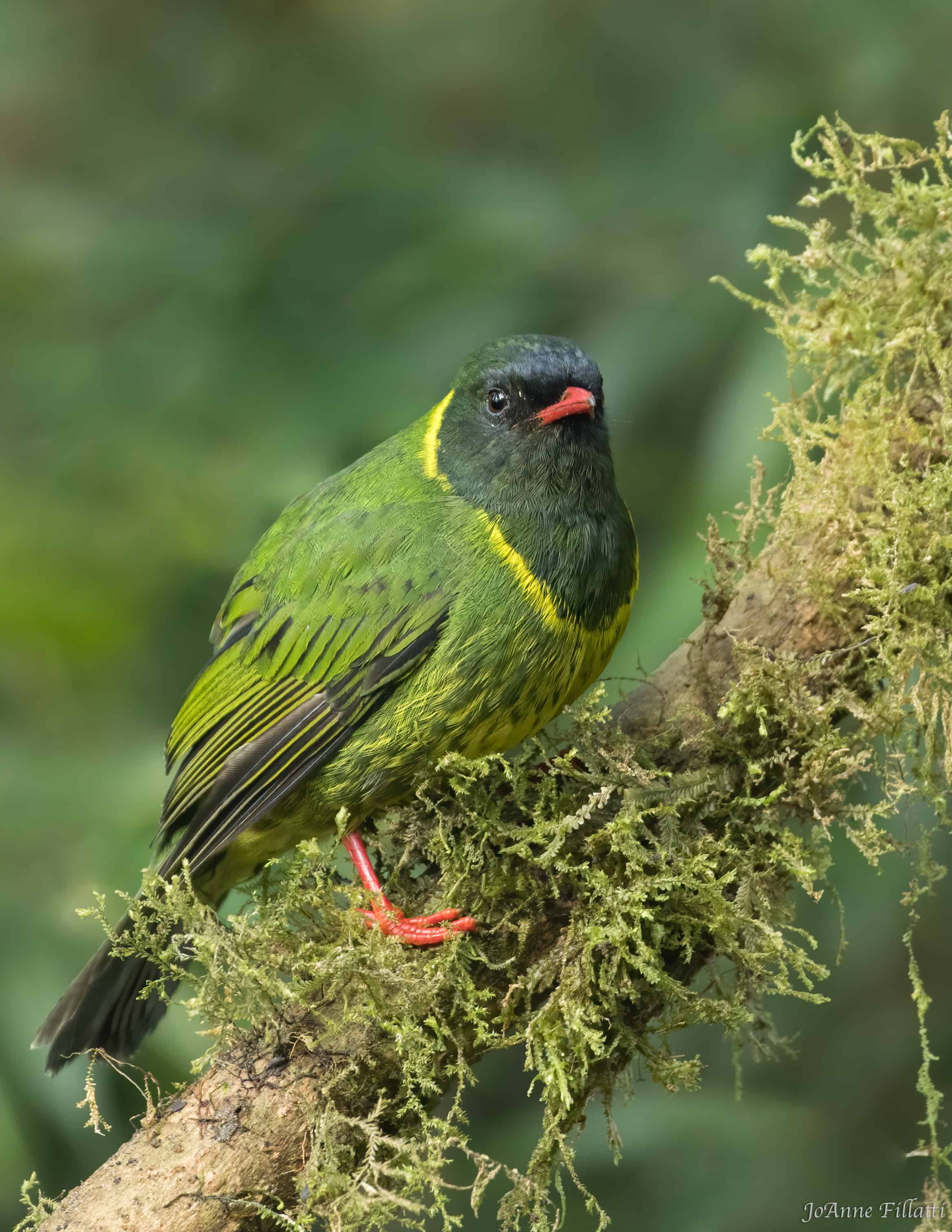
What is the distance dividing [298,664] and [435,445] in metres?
0.62

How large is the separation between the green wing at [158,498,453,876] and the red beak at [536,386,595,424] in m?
0.38

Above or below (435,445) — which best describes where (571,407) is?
below

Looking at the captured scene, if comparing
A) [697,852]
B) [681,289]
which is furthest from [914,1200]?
[681,289]

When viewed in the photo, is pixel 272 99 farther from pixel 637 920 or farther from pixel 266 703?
pixel 637 920

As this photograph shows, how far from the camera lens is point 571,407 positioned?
2568mm

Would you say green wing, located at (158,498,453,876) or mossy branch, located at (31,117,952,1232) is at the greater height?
green wing, located at (158,498,453,876)

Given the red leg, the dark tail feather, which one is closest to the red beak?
the red leg

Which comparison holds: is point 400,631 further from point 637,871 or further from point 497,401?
point 637,871

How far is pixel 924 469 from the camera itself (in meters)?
2.20

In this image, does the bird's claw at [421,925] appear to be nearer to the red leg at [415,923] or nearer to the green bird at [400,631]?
the red leg at [415,923]

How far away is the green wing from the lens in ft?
8.21

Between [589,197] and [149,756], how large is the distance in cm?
218

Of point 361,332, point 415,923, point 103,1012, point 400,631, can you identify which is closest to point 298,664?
point 400,631

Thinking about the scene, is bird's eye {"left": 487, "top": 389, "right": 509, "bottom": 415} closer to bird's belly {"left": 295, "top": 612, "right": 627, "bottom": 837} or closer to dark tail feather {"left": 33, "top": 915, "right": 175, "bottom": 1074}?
bird's belly {"left": 295, "top": 612, "right": 627, "bottom": 837}
